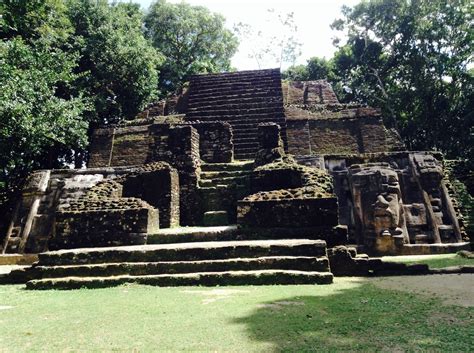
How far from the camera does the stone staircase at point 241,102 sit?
44.0 feet

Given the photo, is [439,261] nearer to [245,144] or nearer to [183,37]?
[245,144]

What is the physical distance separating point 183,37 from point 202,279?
24.0 m

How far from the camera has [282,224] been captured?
6.27m

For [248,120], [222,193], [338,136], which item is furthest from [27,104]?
[338,136]

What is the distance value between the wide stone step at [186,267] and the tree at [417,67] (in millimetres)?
15662

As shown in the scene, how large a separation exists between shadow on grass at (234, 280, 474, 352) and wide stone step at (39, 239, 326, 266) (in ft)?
4.46

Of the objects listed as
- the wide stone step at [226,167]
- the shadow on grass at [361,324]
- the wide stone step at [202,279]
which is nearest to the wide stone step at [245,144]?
the wide stone step at [226,167]

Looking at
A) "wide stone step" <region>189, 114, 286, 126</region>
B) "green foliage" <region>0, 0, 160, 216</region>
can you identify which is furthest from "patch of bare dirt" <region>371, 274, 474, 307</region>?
"wide stone step" <region>189, 114, 286, 126</region>

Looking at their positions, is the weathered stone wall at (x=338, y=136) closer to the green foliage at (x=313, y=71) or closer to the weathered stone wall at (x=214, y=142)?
the weathered stone wall at (x=214, y=142)

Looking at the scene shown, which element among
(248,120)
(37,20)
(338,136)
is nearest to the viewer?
(37,20)

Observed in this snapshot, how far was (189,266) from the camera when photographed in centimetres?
526

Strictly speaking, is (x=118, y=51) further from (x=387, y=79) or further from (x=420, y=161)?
(x=387, y=79)

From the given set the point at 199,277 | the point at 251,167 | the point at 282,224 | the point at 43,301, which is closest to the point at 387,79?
the point at 251,167

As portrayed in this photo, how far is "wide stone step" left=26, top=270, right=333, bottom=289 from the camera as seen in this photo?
15.9 ft
